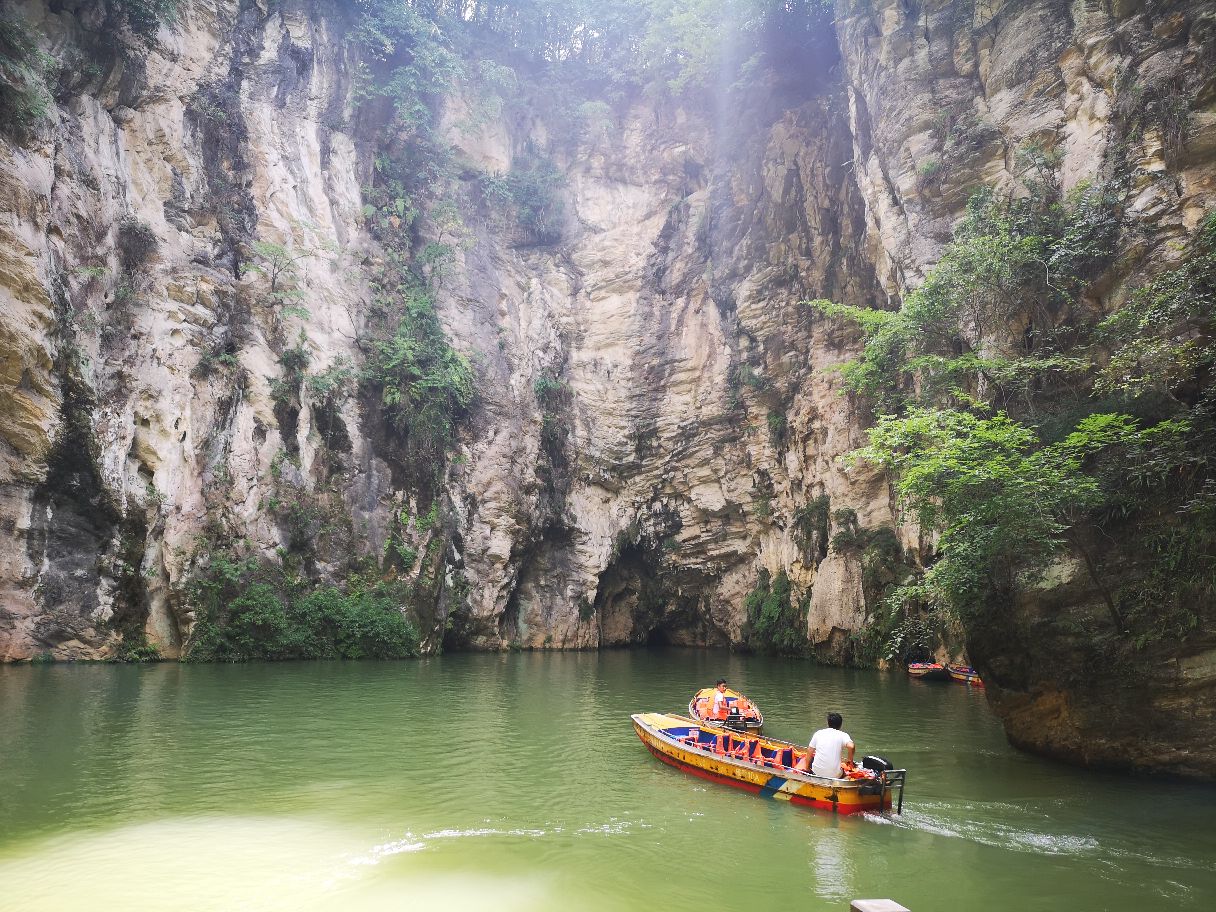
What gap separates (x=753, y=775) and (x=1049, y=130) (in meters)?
13.7

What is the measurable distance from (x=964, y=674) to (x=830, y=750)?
1249cm

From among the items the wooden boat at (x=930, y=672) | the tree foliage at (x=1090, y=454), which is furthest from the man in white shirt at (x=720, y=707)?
the wooden boat at (x=930, y=672)

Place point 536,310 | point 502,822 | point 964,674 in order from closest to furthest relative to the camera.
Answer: point 502,822 → point 964,674 → point 536,310

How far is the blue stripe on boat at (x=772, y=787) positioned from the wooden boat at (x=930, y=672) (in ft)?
41.9

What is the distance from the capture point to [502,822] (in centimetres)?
722

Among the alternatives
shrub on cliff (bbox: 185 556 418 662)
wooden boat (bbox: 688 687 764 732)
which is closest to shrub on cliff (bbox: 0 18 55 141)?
shrub on cliff (bbox: 185 556 418 662)

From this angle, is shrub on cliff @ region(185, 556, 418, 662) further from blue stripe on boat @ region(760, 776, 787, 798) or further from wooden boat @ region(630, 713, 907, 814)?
blue stripe on boat @ region(760, 776, 787, 798)

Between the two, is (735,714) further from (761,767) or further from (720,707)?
(761,767)

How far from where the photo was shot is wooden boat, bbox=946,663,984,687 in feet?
58.4

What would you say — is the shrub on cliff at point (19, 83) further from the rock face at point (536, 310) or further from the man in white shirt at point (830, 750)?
the man in white shirt at point (830, 750)

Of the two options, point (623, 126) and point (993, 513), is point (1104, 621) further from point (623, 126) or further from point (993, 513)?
point (623, 126)

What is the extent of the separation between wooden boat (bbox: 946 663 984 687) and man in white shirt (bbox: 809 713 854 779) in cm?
1159

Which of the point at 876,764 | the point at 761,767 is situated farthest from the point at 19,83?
the point at 876,764

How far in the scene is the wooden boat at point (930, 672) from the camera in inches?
747
